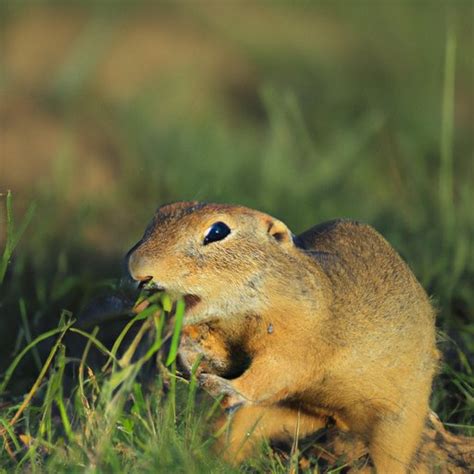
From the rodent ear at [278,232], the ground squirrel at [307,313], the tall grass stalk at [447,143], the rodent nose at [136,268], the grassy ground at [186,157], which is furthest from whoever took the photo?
the tall grass stalk at [447,143]

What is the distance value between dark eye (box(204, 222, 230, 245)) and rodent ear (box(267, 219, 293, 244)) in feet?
0.67

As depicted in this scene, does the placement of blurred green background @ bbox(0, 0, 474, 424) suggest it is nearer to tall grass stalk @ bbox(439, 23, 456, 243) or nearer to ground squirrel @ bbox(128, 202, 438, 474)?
tall grass stalk @ bbox(439, 23, 456, 243)

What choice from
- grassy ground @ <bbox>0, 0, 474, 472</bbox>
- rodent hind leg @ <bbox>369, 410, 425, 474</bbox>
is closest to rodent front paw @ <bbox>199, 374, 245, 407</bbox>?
grassy ground @ <bbox>0, 0, 474, 472</bbox>

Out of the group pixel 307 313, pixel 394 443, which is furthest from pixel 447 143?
pixel 307 313

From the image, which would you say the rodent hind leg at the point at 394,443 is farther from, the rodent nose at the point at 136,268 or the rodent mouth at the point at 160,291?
the rodent nose at the point at 136,268

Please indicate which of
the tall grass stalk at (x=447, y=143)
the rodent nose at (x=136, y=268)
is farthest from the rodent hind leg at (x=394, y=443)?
the tall grass stalk at (x=447, y=143)

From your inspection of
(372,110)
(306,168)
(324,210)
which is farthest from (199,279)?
(372,110)

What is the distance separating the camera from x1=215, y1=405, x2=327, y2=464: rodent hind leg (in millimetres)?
3912

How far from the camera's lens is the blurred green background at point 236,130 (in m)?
5.62

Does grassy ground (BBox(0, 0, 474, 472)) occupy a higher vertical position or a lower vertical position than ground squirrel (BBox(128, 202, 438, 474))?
lower

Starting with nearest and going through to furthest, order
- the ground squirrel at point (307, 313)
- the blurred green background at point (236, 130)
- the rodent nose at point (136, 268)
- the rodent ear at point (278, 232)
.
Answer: the rodent nose at point (136, 268)
the ground squirrel at point (307, 313)
the rodent ear at point (278, 232)
the blurred green background at point (236, 130)

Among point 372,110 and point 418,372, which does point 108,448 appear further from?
point 372,110

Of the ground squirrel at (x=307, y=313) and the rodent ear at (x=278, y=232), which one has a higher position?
the rodent ear at (x=278, y=232)

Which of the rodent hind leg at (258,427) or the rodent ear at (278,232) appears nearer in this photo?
the rodent ear at (278,232)
